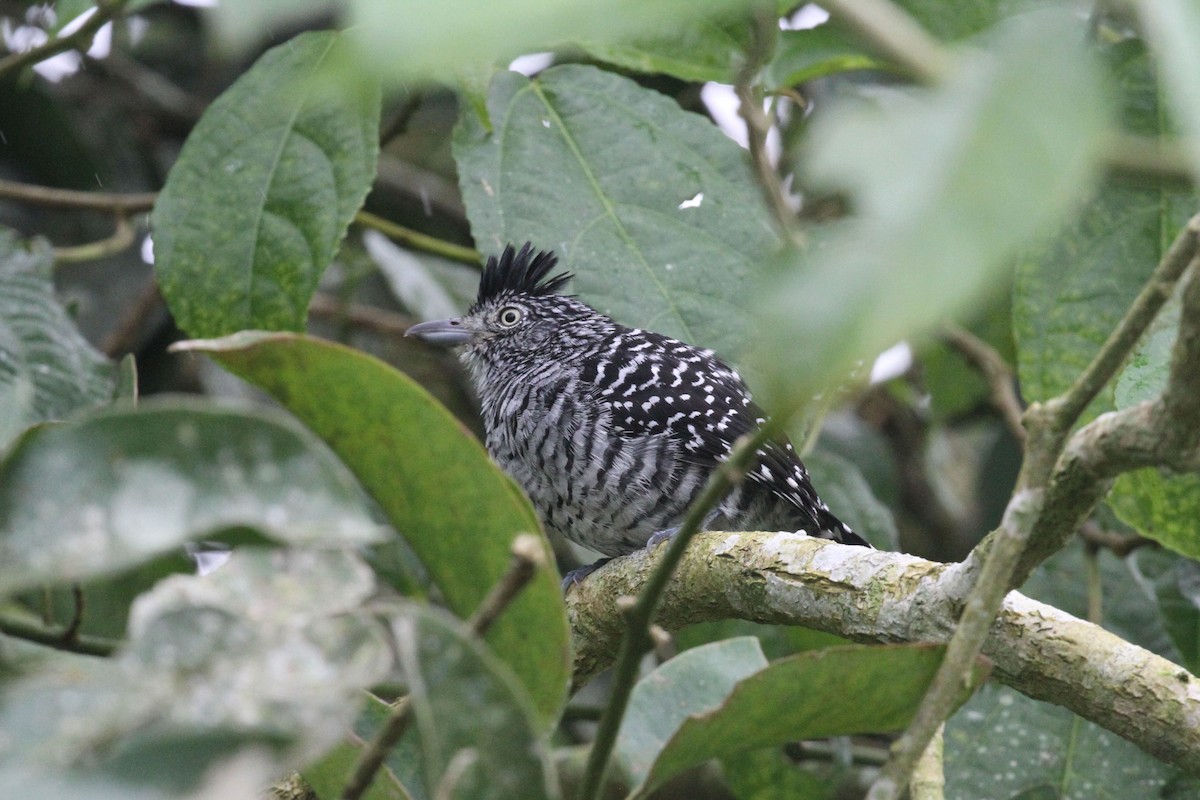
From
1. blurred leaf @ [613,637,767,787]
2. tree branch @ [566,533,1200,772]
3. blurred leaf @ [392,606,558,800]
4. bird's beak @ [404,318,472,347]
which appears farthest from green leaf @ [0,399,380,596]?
bird's beak @ [404,318,472,347]

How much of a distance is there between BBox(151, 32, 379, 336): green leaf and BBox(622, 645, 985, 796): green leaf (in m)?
1.58

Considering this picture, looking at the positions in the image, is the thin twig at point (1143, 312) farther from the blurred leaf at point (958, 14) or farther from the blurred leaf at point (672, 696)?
the blurred leaf at point (958, 14)

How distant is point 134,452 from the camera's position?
114cm

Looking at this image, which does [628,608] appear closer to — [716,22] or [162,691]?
[162,691]

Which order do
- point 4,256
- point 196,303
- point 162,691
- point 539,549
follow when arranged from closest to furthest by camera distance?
1. point 162,691
2. point 539,549
3. point 196,303
4. point 4,256

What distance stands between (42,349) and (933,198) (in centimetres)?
302

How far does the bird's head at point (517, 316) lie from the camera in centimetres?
448

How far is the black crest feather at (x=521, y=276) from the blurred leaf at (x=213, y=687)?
327 centimetres

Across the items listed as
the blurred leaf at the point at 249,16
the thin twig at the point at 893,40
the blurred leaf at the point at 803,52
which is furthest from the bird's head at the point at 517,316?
the blurred leaf at the point at 249,16

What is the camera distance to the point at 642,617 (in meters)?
1.30

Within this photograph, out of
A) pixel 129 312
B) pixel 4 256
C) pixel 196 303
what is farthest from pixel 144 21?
pixel 196 303

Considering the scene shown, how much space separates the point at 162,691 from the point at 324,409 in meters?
0.43

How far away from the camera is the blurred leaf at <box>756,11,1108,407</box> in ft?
2.11

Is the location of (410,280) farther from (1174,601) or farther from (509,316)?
(1174,601)
